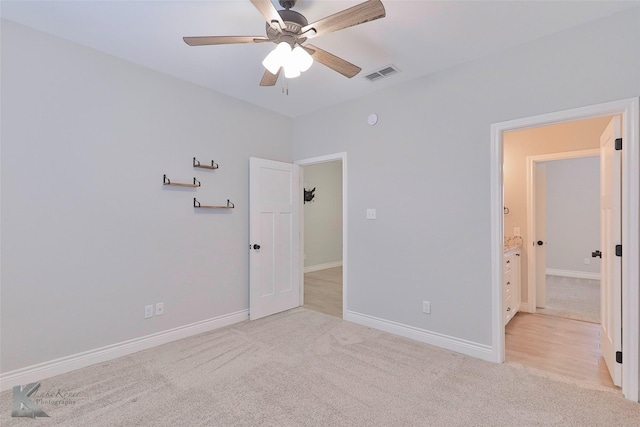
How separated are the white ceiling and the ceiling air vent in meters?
0.06

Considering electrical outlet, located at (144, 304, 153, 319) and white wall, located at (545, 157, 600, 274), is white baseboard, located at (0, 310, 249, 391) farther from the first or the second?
white wall, located at (545, 157, 600, 274)

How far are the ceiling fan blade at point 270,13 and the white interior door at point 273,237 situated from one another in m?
2.04

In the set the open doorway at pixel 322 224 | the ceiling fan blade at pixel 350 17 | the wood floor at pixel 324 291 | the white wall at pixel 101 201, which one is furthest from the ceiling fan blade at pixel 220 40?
the open doorway at pixel 322 224

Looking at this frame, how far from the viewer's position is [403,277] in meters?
3.15

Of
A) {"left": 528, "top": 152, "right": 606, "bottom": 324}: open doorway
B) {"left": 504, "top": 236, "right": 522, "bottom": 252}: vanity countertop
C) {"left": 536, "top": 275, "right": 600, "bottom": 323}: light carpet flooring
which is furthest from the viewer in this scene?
{"left": 528, "top": 152, "right": 606, "bottom": 324}: open doorway

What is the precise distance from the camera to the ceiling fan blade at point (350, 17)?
153 cm

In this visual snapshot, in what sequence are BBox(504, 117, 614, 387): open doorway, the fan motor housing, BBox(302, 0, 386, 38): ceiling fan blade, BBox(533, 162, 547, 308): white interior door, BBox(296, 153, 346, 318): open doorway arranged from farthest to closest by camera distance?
1. BBox(296, 153, 346, 318): open doorway
2. BBox(533, 162, 547, 308): white interior door
3. BBox(504, 117, 614, 387): open doorway
4. the fan motor housing
5. BBox(302, 0, 386, 38): ceiling fan blade

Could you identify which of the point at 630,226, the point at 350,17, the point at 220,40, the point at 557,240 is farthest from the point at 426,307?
the point at 557,240

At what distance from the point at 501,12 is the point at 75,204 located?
3.56 meters

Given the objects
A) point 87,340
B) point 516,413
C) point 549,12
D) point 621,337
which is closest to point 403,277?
point 516,413

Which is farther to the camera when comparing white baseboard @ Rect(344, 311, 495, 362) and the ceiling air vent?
the ceiling air vent

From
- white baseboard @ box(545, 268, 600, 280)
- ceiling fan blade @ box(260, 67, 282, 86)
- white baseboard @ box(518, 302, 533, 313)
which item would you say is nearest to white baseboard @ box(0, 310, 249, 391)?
ceiling fan blade @ box(260, 67, 282, 86)

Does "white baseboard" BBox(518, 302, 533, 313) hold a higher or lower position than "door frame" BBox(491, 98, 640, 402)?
lower

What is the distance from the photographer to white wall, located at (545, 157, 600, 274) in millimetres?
5699
